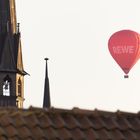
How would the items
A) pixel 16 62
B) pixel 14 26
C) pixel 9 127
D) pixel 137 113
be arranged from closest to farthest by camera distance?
pixel 9 127 → pixel 137 113 → pixel 16 62 → pixel 14 26

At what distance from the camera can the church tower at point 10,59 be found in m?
96.3

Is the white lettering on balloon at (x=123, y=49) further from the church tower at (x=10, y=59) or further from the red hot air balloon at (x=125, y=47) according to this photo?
the church tower at (x=10, y=59)

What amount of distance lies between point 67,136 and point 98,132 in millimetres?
408

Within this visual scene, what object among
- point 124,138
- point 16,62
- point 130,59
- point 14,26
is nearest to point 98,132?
point 124,138

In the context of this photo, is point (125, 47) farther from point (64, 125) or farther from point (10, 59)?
point (64, 125)

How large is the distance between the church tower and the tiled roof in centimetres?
8149

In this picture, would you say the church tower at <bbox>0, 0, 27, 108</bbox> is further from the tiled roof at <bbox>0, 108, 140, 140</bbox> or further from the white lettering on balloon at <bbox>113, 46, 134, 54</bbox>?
the tiled roof at <bbox>0, 108, 140, 140</bbox>

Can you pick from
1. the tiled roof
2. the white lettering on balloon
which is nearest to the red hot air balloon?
the white lettering on balloon

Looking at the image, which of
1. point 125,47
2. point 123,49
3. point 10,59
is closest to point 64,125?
point 125,47

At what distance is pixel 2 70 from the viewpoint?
9725 cm

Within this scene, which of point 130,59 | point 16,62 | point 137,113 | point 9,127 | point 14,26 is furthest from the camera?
point 14,26

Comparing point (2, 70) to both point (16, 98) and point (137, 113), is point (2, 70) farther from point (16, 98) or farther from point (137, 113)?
point (137, 113)

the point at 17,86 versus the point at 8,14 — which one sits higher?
the point at 8,14

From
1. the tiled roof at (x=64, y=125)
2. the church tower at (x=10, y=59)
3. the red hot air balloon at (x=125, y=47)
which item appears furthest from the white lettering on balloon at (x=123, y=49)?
the tiled roof at (x=64, y=125)
